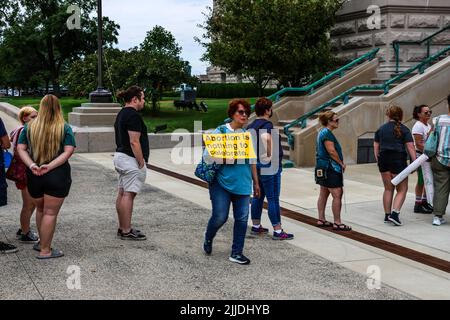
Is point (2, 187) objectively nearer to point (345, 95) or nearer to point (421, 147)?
point (421, 147)

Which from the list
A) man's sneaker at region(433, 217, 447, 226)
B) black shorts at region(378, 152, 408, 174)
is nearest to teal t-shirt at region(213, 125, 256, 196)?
black shorts at region(378, 152, 408, 174)

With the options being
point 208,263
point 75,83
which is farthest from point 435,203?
point 75,83

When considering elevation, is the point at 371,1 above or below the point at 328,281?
above

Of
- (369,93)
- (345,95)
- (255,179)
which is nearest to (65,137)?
(255,179)

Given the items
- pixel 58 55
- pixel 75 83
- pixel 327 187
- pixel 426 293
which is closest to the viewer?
pixel 426 293

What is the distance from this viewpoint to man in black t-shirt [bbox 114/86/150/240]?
7086 millimetres

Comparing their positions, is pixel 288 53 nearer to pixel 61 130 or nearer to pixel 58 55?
pixel 61 130

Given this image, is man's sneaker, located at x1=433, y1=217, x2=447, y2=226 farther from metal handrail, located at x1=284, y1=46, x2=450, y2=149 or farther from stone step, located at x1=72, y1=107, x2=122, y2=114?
stone step, located at x1=72, y1=107, x2=122, y2=114

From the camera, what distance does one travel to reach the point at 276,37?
707 inches

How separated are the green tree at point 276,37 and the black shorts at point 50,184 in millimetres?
12244

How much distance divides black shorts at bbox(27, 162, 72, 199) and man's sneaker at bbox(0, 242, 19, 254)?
2.88ft

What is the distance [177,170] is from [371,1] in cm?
844

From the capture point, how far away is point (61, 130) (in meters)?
6.21

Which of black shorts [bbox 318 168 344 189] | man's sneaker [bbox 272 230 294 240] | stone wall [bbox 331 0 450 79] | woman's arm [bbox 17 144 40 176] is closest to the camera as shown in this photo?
woman's arm [bbox 17 144 40 176]
